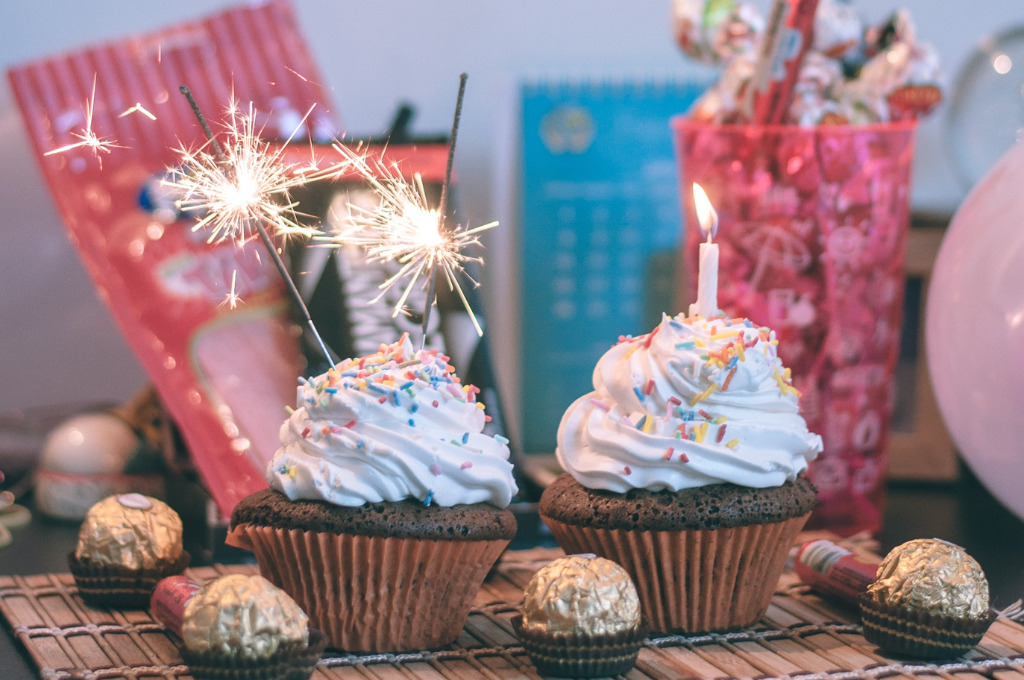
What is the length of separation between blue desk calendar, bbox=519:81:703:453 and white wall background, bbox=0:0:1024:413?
5 centimetres

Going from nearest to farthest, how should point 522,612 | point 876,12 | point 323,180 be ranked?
point 522,612
point 323,180
point 876,12

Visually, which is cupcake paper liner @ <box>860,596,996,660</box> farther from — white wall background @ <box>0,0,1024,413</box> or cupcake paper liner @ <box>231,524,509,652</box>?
white wall background @ <box>0,0,1024,413</box>

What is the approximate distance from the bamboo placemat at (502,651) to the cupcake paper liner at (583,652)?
3cm

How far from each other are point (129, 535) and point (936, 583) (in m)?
0.80

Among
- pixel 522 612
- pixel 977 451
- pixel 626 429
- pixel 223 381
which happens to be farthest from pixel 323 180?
pixel 977 451

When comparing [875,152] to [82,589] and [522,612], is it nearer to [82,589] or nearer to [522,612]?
[522,612]

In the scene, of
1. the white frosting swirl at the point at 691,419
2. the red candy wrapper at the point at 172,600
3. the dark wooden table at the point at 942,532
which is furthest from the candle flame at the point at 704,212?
the red candy wrapper at the point at 172,600

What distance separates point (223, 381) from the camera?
5.51 feet

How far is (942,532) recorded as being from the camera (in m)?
1.66

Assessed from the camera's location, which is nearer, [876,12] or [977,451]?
[977,451]

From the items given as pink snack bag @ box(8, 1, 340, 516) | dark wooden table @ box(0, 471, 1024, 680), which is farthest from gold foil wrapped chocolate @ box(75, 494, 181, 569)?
pink snack bag @ box(8, 1, 340, 516)

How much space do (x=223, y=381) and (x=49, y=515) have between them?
318 mm

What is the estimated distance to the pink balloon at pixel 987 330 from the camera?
51.0 inches

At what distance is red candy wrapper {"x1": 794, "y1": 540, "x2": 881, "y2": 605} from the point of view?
1.25m
